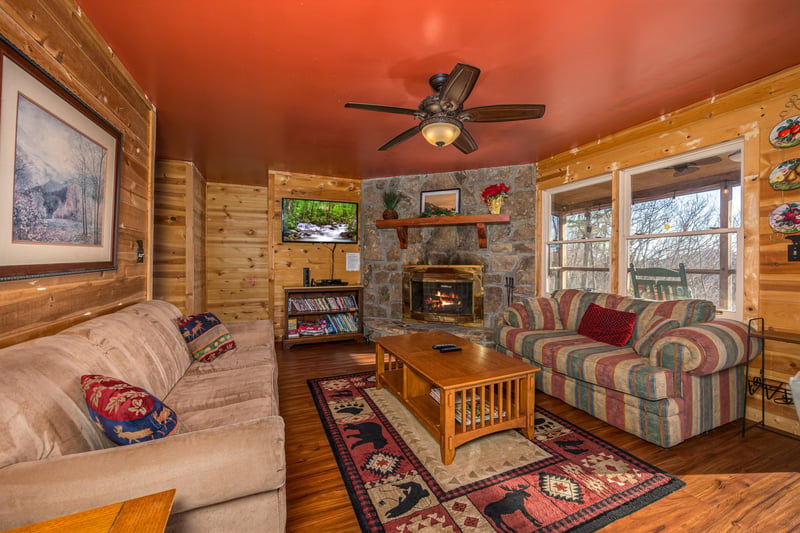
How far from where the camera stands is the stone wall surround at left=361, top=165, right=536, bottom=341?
4250 mm

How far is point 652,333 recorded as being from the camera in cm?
245

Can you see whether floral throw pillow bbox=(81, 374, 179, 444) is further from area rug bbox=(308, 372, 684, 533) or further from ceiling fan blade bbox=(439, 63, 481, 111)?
ceiling fan blade bbox=(439, 63, 481, 111)

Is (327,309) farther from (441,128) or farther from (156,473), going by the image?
(156,473)

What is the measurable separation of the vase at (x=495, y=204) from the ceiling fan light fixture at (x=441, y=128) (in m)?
2.17

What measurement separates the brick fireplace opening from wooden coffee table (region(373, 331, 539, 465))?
1.80m

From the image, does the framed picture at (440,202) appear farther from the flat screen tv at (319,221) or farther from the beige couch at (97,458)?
the beige couch at (97,458)

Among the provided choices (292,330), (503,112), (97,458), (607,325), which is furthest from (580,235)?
(97,458)

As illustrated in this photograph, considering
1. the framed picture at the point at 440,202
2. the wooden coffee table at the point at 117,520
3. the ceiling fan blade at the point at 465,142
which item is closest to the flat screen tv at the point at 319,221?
the framed picture at the point at 440,202

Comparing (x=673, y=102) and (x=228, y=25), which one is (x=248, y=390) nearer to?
(x=228, y=25)

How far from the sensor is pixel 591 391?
2.39 m

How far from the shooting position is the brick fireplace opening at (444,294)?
4.34m

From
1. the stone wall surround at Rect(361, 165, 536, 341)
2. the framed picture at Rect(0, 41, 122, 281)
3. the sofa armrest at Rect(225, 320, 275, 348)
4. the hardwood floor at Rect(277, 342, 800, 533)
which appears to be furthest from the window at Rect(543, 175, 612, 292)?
the framed picture at Rect(0, 41, 122, 281)

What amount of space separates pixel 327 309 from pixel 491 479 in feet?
10.8

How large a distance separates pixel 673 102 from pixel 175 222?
16.8 feet
